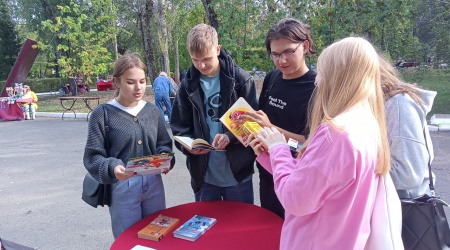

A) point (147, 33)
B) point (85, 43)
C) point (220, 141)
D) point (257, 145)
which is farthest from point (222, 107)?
point (85, 43)

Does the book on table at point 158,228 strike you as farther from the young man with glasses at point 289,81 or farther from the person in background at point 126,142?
the young man with glasses at point 289,81

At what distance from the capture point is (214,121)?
7.54 feet

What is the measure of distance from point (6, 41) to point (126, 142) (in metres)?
29.5

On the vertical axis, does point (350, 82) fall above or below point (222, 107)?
above

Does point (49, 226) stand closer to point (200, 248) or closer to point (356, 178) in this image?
point (200, 248)

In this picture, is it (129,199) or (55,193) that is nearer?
(129,199)

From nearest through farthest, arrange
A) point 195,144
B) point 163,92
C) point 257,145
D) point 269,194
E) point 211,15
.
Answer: point 257,145 < point 195,144 < point 269,194 < point 211,15 < point 163,92

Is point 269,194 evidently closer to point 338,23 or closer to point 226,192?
point 226,192

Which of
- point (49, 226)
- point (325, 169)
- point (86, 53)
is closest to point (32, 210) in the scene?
point (49, 226)

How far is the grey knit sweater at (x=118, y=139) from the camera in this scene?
1965 millimetres

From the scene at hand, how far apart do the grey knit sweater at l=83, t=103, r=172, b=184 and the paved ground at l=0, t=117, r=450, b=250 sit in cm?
150

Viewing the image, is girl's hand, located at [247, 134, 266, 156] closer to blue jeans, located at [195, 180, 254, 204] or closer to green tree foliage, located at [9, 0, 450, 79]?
blue jeans, located at [195, 180, 254, 204]

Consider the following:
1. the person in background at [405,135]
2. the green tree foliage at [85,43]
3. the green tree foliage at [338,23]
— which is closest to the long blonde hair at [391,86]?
the person in background at [405,135]

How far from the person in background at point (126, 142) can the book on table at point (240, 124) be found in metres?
0.48
